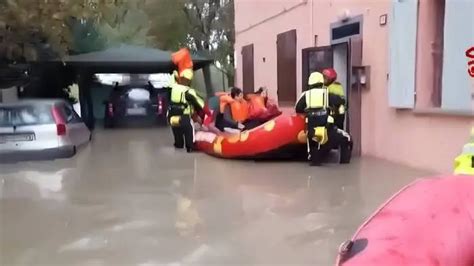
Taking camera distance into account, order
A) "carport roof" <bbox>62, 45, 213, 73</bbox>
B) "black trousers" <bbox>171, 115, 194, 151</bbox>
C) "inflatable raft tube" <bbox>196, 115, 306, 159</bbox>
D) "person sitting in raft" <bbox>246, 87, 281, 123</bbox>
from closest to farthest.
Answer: "inflatable raft tube" <bbox>196, 115, 306, 159</bbox> < "black trousers" <bbox>171, 115, 194, 151</bbox> < "person sitting in raft" <bbox>246, 87, 281, 123</bbox> < "carport roof" <bbox>62, 45, 213, 73</bbox>

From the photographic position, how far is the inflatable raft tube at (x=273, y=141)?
35.1 ft

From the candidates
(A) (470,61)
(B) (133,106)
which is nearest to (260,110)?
(A) (470,61)

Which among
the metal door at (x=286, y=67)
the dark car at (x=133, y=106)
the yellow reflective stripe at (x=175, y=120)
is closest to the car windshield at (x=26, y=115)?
the yellow reflective stripe at (x=175, y=120)

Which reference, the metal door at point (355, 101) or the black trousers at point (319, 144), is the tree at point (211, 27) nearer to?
the metal door at point (355, 101)

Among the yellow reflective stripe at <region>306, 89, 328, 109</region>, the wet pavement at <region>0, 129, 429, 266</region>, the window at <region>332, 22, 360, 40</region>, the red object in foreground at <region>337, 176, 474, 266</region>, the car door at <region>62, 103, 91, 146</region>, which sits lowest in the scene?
the wet pavement at <region>0, 129, 429, 266</region>

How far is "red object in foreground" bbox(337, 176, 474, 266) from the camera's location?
125 inches

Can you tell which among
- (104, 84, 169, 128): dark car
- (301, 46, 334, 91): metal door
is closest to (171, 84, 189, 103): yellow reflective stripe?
(301, 46, 334, 91): metal door

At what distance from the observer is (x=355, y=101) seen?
1173 cm

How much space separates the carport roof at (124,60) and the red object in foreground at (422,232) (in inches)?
745

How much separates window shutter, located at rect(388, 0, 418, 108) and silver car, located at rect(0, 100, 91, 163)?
6011mm

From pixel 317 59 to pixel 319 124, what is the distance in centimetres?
268

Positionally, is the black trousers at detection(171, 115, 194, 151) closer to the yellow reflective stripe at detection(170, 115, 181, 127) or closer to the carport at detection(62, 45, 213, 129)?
the yellow reflective stripe at detection(170, 115, 181, 127)

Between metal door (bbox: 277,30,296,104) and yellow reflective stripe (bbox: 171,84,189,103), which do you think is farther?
metal door (bbox: 277,30,296,104)

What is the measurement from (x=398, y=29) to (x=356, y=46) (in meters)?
1.54
